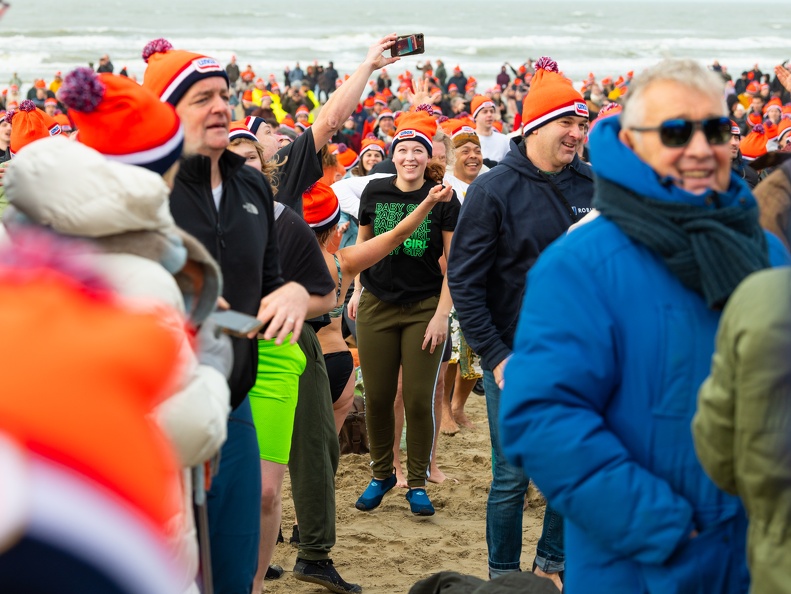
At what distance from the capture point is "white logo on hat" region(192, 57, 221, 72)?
3369mm

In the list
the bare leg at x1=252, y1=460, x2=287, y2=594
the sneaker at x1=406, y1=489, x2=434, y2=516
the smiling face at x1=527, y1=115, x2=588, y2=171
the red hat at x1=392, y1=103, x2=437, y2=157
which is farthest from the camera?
the red hat at x1=392, y1=103, x2=437, y2=157

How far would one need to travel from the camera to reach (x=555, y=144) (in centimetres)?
460

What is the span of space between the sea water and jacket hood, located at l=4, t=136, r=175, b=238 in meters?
40.1

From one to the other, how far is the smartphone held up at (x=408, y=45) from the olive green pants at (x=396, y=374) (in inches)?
55.6

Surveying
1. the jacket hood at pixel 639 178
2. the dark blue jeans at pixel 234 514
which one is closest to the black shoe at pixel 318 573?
the dark blue jeans at pixel 234 514

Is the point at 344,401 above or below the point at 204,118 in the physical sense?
below

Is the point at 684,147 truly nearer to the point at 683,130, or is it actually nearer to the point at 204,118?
the point at 683,130

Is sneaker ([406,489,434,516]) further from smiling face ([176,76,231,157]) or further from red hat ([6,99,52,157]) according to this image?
red hat ([6,99,52,157])

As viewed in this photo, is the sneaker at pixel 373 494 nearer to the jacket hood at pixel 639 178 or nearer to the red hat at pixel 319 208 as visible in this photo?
the red hat at pixel 319 208

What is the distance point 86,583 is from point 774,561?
4.07 ft

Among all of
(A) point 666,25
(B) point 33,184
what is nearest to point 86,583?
(B) point 33,184

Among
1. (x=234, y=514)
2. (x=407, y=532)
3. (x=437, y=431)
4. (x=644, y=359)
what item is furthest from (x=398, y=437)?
(x=644, y=359)

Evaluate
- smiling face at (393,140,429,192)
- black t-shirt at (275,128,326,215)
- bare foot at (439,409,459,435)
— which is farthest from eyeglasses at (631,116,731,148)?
bare foot at (439,409,459,435)

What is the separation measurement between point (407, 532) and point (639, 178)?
362 centimetres
